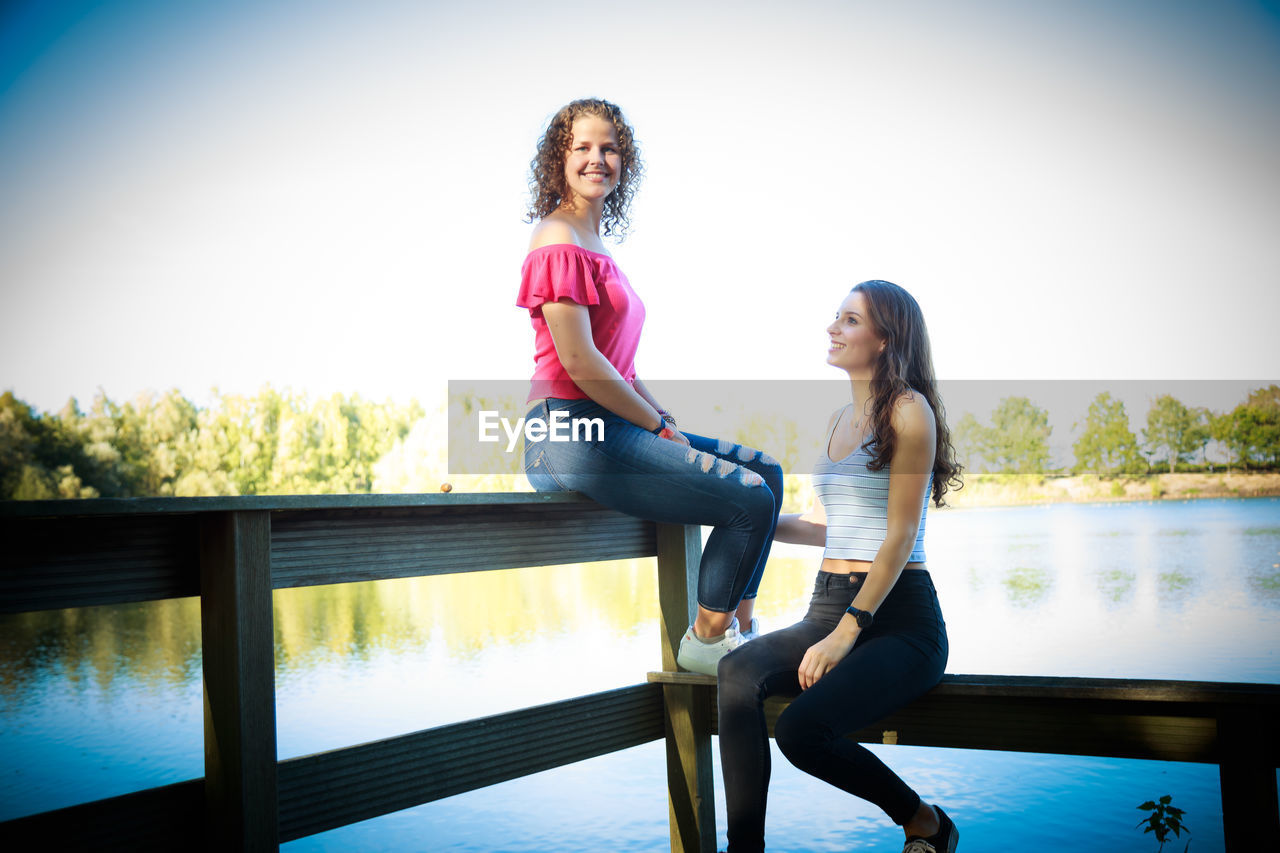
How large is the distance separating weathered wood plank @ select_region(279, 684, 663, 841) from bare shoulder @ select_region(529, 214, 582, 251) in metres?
0.92

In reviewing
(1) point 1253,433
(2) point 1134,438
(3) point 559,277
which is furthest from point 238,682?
(1) point 1253,433

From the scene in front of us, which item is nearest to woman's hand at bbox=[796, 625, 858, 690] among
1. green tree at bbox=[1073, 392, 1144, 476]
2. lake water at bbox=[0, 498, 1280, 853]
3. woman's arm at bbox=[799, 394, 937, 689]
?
woman's arm at bbox=[799, 394, 937, 689]

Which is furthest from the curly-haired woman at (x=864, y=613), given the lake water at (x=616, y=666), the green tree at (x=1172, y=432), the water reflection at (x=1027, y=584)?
the green tree at (x=1172, y=432)

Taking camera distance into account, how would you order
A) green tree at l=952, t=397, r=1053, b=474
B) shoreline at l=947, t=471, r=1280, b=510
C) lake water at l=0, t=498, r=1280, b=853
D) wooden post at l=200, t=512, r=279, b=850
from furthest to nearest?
1. green tree at l=952, t=397, r=1053, b=474
2. shoreline at l=947, t=471, r=1280, b=510
3. lake water at l=0, t=498, r=1280, b=853
4. wooden post at l=200, t=512, r=279, b=850

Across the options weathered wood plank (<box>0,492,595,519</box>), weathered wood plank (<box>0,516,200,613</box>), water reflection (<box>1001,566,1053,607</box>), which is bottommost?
water reflection (<box>1001,566,1053,607</box>)

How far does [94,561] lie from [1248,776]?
1730 millimetres

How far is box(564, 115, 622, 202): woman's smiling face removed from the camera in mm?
2047

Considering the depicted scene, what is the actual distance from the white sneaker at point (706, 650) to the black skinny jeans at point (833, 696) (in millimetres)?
Result: 171

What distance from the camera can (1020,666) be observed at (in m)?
7.85

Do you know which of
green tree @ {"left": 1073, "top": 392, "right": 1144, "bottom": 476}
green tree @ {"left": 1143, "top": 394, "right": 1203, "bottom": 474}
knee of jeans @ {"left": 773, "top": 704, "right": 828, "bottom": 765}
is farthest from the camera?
green tree @ {"left": 1073, "top": 392, "right": 1144, "bottom": 476}

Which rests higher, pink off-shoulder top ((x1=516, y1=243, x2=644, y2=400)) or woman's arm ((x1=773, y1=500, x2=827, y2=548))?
pink off-shoulder top ((x1=516, y1=243, x2=644, y2=400))

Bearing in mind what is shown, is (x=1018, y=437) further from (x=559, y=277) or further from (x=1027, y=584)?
(x=559, y=277)

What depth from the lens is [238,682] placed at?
4.70ft

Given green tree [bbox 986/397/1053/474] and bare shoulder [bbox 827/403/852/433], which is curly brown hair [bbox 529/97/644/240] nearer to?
bare shoulder [bbox 827/403/852/433]
